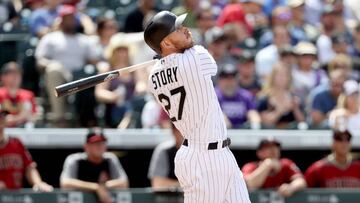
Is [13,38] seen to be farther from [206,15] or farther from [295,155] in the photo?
[295,155]

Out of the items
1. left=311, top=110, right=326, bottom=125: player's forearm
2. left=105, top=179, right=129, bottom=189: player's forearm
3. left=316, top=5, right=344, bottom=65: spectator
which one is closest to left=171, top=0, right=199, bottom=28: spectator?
left=316, top=5, right=344, bottom=65: spectator

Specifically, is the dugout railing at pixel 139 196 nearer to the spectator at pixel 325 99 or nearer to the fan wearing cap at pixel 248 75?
the spectator at pixel 325 99

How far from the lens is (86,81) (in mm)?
6371

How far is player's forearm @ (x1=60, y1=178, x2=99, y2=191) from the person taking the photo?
9164 mm

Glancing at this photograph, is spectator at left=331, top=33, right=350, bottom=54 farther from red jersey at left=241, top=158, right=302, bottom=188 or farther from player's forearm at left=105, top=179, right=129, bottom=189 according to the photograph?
player's forearm at left=105, top=179, right=129, bottom=189

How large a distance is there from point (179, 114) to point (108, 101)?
4640mm

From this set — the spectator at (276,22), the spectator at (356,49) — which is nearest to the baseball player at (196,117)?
the spectator at (276,22)

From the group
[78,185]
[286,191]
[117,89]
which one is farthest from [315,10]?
[78,185]

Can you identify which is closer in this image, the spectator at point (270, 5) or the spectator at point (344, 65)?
the spectator at point (344, 65)

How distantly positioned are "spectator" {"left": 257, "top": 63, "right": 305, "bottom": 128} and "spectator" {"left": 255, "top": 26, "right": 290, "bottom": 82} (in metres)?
0.72

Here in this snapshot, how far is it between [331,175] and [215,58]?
2.36 metres

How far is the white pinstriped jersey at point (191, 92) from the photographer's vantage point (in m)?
5.94

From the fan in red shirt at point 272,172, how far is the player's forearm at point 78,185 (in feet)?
4.53

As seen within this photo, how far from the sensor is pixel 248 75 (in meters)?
11.2
